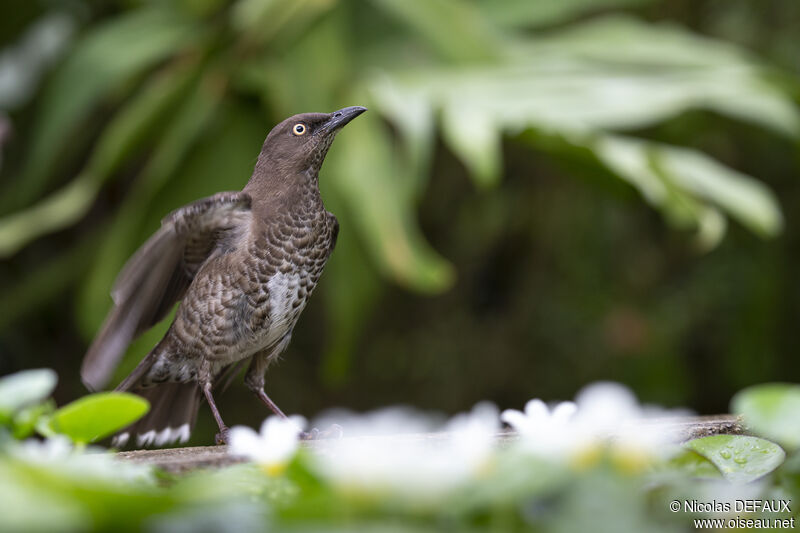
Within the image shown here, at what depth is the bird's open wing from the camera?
1559mm

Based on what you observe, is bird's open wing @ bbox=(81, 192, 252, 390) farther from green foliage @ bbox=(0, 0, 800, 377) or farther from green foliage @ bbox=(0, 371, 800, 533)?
green foliage @ bbox=(0, 0, 800, 377)

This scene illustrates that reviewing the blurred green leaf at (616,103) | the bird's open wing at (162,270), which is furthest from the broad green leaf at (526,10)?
the bird's open wing at (162,270)

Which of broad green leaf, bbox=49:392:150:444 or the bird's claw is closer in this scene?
broad green leaf, bbox=49:392:150:444

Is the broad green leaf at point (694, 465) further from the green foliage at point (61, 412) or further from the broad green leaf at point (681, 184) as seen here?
the broad green leaf at point (681, 184)

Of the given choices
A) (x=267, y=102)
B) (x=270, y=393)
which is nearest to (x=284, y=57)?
(x=267, y=102)

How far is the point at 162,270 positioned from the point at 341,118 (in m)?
0.43

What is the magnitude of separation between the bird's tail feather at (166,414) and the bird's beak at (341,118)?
2.15 feet

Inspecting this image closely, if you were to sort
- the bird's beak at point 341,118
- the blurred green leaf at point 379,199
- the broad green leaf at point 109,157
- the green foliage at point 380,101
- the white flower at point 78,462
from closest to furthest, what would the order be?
1. the white flower at point 78,462
2. the bird's beak at point 341,118
3. the blurred green leaf at point 379,199
4. the green foliage at point 380,101
5. the broad green leaf at point 109,157

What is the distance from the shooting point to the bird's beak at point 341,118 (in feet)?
5.47

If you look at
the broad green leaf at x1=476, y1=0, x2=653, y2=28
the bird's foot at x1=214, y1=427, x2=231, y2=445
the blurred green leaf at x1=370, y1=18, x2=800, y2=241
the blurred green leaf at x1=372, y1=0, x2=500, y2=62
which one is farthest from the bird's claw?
the broad green leaf at x1=476, y1=0, x2=653, y2=28

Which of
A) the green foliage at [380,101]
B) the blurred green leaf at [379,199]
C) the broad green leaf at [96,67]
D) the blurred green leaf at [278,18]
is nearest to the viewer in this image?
the blurred green leaf at [379,199]

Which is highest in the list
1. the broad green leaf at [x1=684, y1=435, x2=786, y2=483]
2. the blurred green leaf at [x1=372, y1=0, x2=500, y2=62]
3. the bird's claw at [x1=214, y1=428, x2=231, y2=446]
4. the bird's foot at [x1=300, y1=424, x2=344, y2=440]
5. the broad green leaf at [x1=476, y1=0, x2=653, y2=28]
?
the broad green leaf at [x1=476, y1=0, x2=653, y2=28]

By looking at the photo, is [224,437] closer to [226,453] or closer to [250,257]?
[250,257]

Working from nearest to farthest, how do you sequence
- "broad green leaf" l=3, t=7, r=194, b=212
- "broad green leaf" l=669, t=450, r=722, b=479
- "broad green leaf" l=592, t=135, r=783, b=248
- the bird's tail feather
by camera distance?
"broad green leaf" l=669, t=450, r=722, b=479 < the bird's tail feather < "broad green leaf" l=592, t=135, r=783, b=248 < "broad green leaf" l=3, t=7, r=194, b=212
